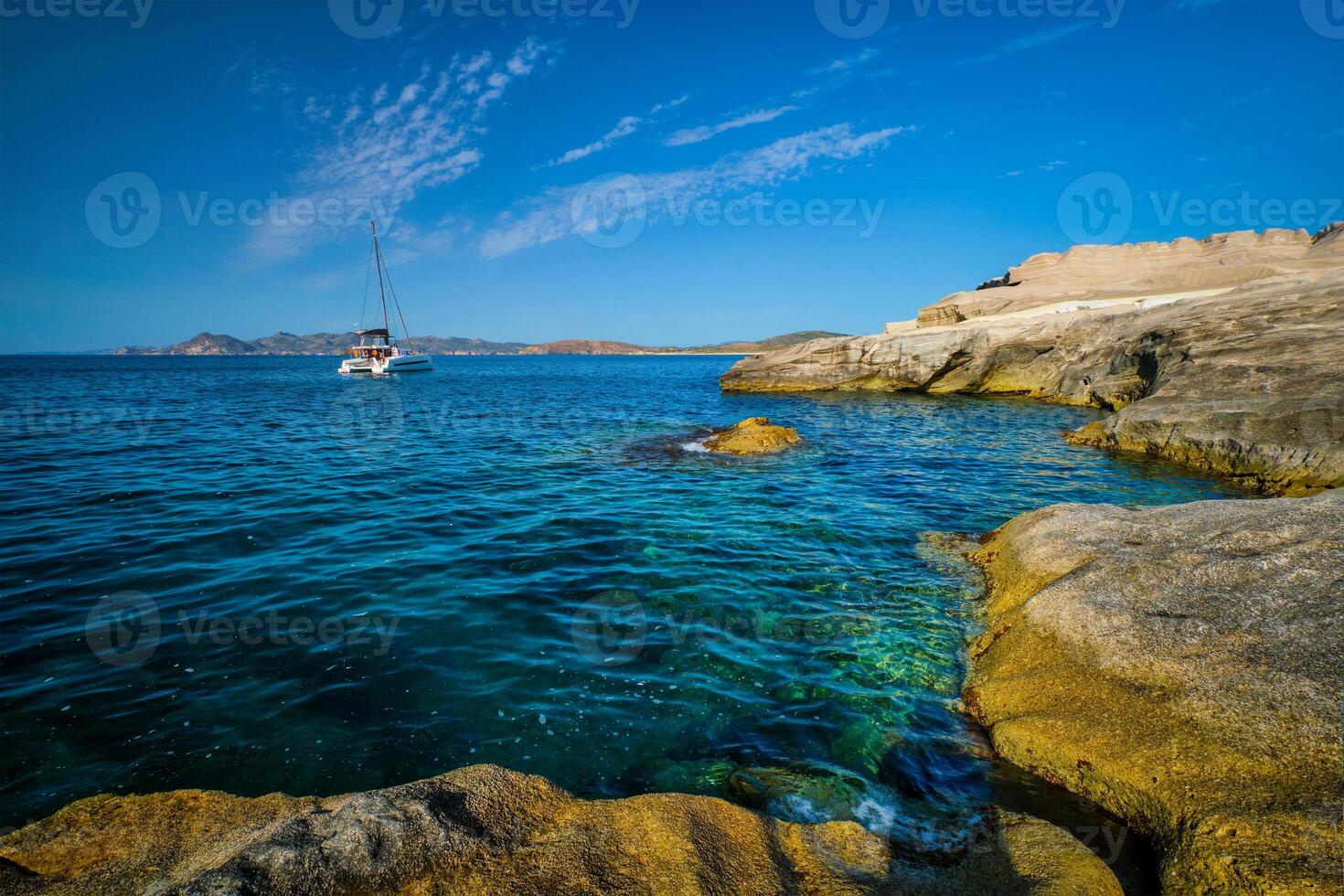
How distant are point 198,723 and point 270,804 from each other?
2.56 meters

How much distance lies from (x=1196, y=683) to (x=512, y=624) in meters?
7.05

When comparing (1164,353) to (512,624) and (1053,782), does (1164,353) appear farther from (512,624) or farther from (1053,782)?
(512,624)
